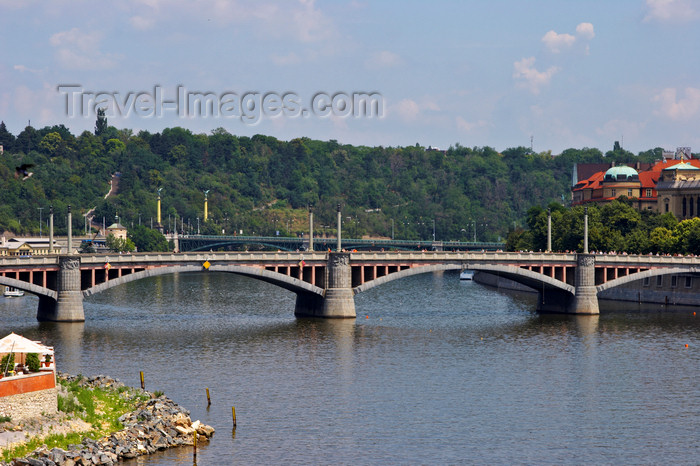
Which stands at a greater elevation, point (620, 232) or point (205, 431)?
point (620, 232)

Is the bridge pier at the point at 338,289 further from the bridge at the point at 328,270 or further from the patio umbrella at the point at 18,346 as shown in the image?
the patio umbrella at the point at 18,346

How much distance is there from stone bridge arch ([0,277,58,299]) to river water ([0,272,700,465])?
3.55 metres

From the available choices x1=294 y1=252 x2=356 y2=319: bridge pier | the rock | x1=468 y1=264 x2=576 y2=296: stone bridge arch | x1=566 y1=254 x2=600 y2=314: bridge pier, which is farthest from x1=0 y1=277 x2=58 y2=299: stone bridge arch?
x1=566 y1=254 x2=600 y2=314: bridge pier

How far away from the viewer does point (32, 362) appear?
55812 millimetres

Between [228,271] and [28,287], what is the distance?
20144mm

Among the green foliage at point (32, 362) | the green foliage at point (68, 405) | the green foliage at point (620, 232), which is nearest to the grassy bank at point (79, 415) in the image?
the green foliage at point (68, 405)

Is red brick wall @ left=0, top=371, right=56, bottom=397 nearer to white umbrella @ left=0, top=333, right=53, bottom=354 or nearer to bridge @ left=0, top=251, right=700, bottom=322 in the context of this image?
white umbrella @ left=0, top=333, right=53, bottom=354

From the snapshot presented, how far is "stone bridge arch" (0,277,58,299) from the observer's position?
340 feet

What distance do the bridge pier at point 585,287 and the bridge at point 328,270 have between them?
116mm

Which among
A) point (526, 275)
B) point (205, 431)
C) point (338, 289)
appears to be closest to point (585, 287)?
point (526, 275)

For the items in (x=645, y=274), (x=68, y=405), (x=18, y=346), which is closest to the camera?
(x=18, y=346)

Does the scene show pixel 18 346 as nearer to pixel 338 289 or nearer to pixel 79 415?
pixel 79 415

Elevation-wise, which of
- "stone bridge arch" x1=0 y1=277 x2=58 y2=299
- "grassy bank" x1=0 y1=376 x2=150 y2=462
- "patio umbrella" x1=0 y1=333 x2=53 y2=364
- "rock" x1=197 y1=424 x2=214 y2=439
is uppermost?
"stone bridge arch" x1=0 y1=277 x2=58 y2=299

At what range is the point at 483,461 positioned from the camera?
5875 cm
